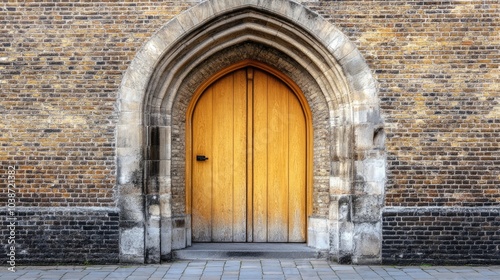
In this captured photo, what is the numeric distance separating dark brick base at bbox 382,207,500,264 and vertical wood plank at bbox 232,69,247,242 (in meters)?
2.13

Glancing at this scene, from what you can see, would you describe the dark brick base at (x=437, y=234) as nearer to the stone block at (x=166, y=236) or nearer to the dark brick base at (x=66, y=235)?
the stone block at (x=166, y=236)

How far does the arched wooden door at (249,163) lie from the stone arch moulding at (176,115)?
47 cm

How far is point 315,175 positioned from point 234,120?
4.79ft

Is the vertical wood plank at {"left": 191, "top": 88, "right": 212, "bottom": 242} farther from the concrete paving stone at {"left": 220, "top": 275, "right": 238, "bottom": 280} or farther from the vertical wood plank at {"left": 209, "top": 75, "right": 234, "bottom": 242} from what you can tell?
the concrete paving stone at {"left": 220, "top": 275, "right": 238, "bottom": 280}

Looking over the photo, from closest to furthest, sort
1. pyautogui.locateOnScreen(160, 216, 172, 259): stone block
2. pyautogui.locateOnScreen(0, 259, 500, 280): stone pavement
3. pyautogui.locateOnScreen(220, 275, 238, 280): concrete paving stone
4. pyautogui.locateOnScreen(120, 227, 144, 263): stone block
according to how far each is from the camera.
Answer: pyautogui.locateOnScreen(220, 275, 238, 280): concrete paving stone < pyautogui.locateOnScreen(0, 259, 500, 280): stone pavement < pyautogui.locateOnScreen(120, 227, 144, 263): stone block < pyautogui.locateOnScreen(160, 216, 172, 259): stone block

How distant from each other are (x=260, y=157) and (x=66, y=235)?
9.74 ft

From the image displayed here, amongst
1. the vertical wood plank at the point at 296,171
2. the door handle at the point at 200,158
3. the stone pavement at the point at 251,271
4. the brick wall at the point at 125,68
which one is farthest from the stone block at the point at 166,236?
the vertical wood plank at the point at 296,171

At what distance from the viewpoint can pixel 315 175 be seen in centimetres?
853

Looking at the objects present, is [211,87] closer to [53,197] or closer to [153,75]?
[153,75]

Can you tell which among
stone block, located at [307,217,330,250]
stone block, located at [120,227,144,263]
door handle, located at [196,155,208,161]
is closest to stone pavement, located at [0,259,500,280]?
stone block, located at [120,227,144,263]

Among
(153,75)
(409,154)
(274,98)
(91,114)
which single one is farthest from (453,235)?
(91,114)

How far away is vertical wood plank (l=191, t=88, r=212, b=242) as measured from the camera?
871 cm

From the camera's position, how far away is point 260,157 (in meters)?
8.73

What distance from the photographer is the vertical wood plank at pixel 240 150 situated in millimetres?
8727
